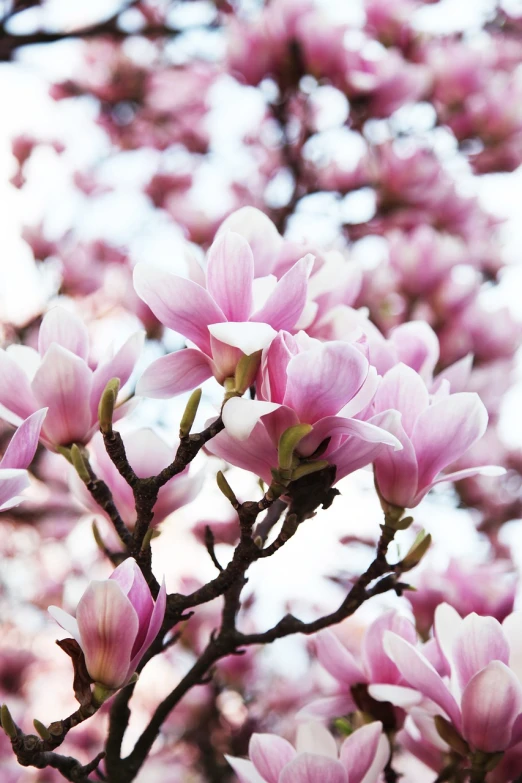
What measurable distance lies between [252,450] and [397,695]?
295 mm

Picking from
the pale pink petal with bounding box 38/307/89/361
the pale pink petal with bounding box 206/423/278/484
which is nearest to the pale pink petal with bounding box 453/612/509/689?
the pale pink petal with bounding box 206/423/278/484

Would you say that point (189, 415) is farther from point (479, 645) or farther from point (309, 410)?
point (479, 645)

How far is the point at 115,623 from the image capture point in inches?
20.1

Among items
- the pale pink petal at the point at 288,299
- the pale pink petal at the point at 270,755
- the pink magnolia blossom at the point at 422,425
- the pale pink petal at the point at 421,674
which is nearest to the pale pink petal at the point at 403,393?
the pink magnolia blossom at the point at 422,425

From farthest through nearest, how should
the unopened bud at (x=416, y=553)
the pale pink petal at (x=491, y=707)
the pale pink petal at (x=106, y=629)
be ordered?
the unopened bud at (x=416, y=553) → the pale pink petal at (x=491, y=707) → the pale pink petal at (x=106, y=629)

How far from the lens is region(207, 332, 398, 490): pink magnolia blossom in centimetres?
52

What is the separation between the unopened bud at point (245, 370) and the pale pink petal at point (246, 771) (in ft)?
1.08

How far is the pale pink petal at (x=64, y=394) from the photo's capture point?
0.65 metres

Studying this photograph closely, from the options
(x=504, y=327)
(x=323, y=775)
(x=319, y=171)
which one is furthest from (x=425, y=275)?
(x=323, y=775)

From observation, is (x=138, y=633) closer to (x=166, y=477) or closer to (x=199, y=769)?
(x=166, y=477)

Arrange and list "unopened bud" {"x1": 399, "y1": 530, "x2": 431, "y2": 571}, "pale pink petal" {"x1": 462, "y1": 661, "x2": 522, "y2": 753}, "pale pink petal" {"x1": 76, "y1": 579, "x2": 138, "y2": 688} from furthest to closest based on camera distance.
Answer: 1. "unopened bud" {"x1": 399, "y1": 530, "x2": 431, "y2": 571}
2. "pale pink petal" {"x1": 462, "y1": 661, "x2": 522, "y2": 753}
3. "pale pink petal" {"x1": 76, "y1": 579, "x2": 138, "y2": 688}

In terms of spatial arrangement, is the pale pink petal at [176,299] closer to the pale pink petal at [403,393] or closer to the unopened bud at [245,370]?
the unopened bud at [245,370]

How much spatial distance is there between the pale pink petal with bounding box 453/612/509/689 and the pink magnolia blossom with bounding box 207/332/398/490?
0.19m

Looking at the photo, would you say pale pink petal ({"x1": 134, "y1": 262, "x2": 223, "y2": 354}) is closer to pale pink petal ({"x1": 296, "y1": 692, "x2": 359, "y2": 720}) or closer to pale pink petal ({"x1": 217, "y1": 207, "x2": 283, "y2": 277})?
pale pink petal ({"x1": 217, "y1": 207, "x2": 283, "y2": 277})
